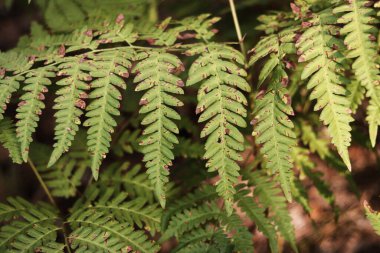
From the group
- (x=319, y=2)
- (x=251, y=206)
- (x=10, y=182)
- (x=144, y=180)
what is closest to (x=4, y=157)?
(x=10, y=182)

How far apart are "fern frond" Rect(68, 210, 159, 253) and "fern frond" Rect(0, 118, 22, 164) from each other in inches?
16.3

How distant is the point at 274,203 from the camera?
2.14 metres

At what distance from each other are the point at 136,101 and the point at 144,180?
0.56 m

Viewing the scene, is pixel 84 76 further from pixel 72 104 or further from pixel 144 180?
pixel 144 180

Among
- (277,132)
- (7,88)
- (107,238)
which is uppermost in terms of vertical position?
(7,88)

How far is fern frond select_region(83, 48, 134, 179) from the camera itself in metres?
1.73

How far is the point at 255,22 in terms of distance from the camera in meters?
3.10

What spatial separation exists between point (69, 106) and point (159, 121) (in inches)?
14.6

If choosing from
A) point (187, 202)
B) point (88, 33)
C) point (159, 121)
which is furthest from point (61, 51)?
point (187, 202)

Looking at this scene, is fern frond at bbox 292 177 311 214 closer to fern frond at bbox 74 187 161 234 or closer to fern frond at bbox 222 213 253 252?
fern frond at bbox 222 213 253 252

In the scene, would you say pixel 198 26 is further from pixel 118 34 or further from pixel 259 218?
pixel 259 218

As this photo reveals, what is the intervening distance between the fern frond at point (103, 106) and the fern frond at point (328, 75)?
72 cm

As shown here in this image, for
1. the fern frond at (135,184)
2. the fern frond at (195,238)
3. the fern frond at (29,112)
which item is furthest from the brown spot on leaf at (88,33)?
the fern frond at (195,238)

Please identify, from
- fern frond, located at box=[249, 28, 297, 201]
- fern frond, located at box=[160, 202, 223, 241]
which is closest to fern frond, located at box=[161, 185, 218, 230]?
fern frond, located at box=[160, 202, 223, 241]
